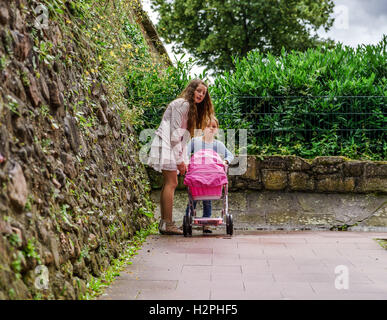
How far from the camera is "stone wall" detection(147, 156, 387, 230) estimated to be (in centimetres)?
792

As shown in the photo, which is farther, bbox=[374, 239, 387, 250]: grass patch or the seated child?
the seated child

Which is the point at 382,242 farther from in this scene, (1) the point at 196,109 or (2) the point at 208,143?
(1) the point at 196,109

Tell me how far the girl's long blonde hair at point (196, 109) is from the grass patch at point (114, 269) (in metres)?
1.55

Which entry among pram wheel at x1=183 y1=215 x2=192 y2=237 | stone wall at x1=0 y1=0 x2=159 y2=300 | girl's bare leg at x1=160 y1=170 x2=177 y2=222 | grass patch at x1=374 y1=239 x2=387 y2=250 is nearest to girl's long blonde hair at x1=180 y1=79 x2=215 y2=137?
girl's bare leg at x1=160 y1=170 x2=177 y2=222

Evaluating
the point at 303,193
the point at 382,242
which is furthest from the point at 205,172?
the point at 303,193

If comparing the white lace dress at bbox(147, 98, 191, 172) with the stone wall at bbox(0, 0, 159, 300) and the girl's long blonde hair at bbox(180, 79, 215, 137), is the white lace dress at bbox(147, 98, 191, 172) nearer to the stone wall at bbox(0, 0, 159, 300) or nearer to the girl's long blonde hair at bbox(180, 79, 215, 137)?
the girl's long blonde hair at bbox(180, 79, 215, 137)

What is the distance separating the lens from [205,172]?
6258 mm

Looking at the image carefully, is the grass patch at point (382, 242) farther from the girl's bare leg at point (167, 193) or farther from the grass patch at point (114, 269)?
the grass patch at point (114, 269)

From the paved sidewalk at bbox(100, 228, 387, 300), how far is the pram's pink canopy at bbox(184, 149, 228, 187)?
72 cm

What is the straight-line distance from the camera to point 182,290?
3.75 m

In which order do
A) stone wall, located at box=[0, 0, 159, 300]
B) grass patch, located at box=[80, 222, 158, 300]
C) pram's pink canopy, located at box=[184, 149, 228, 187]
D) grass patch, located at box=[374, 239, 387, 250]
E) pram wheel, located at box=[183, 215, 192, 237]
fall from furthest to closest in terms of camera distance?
pram wheel, located at box=[183, 215, 192, 237] → pram's pink canopy, located at box=[184, 149, 228, 187] → grass patch, located at box=[374, 239, 387, 250] → grass patch, located at box=[80, 222, 158, 300] → stone wall, located at box=[0, 0, 159, 300]
